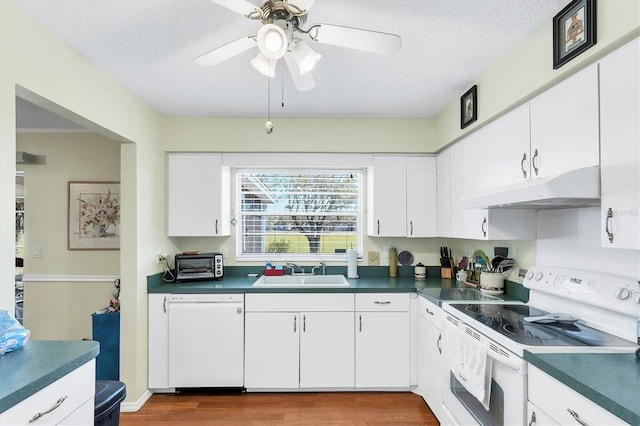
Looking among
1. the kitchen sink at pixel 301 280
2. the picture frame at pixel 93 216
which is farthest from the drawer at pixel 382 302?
the picture frame at pixel 93 216

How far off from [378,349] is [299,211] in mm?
1538

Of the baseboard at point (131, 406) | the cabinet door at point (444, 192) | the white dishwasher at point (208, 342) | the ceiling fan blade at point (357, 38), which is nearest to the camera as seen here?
the ceiling fan blade at point (357, 38)

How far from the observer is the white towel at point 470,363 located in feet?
5.54

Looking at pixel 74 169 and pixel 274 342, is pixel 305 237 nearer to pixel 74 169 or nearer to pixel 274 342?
pixel 274 342

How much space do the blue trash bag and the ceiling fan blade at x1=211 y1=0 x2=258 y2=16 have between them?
1454 mm

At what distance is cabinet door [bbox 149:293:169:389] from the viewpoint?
2.87 metres

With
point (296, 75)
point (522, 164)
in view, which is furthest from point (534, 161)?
point (296, 75)

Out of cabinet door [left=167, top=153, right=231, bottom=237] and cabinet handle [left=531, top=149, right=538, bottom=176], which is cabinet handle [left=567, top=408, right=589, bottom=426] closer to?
cabinet handle [left=531, top=149, right=538, bottom=176]

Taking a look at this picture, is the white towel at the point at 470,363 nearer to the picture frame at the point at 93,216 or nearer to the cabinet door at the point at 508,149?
the cabinet door at the point at 508,149

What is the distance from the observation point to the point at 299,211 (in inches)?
144

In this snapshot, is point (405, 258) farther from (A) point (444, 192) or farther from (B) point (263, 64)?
(B) point (263, 64)

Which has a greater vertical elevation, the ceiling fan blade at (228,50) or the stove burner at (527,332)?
the ceiling fan blade at (228,50)

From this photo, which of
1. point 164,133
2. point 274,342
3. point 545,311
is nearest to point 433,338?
point 545,311

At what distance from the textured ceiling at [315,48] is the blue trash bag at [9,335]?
→ 1.40m
